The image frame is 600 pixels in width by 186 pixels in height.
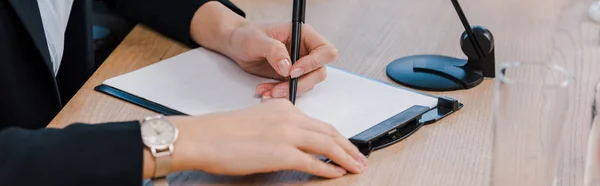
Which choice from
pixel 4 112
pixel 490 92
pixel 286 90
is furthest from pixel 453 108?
pixel 4 112

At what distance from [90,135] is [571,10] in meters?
1.00

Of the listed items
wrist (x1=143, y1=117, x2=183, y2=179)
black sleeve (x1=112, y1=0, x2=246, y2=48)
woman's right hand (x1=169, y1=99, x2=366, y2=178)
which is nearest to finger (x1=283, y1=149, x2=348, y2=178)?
woman's right hand (x1=169, y1=99, x2=366, y2=178)

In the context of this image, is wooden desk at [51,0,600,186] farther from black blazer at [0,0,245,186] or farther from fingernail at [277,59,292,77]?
fingernail at [277,59,292,77]

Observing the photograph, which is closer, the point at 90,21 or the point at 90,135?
the point at 90,135

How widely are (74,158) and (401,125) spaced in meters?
0.39

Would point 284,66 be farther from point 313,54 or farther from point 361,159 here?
point 361,159

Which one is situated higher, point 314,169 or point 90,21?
point 314,169

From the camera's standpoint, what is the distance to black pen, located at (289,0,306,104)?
100 cm

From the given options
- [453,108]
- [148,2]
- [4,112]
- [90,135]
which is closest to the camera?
[90,135]

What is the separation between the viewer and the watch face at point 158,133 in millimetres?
835

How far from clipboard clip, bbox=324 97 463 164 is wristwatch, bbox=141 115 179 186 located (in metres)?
0.18

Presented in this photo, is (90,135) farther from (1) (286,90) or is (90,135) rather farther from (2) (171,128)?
(1) (286,90)

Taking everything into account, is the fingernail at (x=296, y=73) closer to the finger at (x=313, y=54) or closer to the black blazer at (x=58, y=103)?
the finger at (x=313, y=54)

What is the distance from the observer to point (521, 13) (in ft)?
4.77
